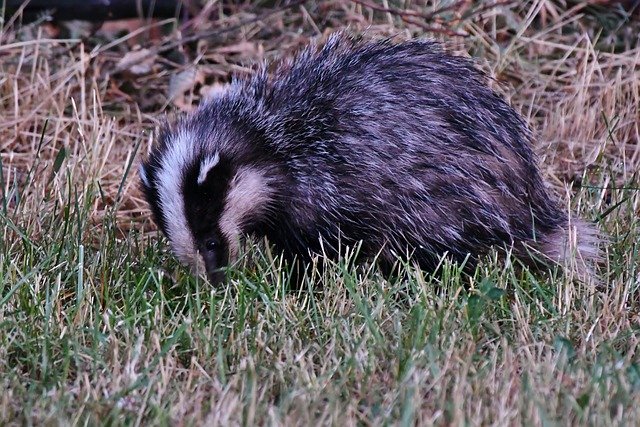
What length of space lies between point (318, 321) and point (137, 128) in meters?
2.77

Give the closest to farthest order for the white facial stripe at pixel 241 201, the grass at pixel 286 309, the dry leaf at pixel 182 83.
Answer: the grass at pixel 286 309 → the white facial stripe at pixel 241 201 → the dry leaf at pixel 182 83

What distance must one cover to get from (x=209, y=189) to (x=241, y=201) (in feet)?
0.49

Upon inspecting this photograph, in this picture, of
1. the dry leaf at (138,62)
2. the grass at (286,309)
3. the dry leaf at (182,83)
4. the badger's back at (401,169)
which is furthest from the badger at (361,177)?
the dry leaf at (138,62)

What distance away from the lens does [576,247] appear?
4414mm

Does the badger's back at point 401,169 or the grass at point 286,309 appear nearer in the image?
the grass at point 286,309


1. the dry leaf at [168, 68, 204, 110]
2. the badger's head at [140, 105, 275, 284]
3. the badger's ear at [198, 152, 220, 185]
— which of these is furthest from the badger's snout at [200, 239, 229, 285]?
the dry leaf at [168, 68, 204, 110]

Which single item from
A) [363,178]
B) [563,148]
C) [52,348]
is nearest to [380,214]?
[363,178]

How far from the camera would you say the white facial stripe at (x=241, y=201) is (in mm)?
4426

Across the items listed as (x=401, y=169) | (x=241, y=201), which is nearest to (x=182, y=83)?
(x=241, y=201)

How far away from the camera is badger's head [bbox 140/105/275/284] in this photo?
4.38 m

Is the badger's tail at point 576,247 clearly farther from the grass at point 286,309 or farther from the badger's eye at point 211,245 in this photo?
the badger's eye at point 211,245

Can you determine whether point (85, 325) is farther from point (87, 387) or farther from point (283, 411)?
point (283, 411)

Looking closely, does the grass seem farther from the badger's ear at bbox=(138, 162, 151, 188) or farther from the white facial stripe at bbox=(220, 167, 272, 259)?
the badger's ear at bbox=(138, 162, 151, 188)

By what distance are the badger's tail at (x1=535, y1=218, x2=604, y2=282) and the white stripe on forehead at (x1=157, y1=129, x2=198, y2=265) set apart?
1432 millimetres
